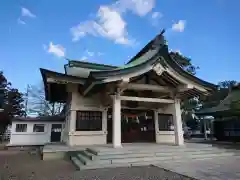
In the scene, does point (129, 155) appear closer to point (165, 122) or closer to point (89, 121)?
point (89, 121)

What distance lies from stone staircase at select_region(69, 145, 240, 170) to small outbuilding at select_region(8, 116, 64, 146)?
12863 millimetres

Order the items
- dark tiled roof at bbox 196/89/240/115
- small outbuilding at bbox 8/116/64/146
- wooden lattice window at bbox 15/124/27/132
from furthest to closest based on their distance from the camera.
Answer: wooden lattice window at bbox 15/124/27/132 < small outbuilding at bbox 8/116/64/146 < dark tiled roof at bbox 196/89/240/115

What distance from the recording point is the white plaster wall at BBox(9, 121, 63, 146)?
19411 mm

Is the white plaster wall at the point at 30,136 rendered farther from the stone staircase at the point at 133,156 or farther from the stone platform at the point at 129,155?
the stone staircase at the point at 133,156

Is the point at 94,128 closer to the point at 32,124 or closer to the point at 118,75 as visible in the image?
the point at 118,75

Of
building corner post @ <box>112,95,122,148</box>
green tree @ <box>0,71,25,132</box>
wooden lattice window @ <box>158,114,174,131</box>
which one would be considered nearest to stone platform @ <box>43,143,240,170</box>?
building corner post @ <box>112,95,122,148</box>

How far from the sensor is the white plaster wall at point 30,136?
1941cm

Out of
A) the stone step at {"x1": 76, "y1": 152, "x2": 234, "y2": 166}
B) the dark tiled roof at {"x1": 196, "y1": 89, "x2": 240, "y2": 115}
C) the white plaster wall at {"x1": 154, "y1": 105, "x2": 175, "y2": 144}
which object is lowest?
the stone step at {"x1": 76, "y1": 152, "x2": 234, "y2": 166}

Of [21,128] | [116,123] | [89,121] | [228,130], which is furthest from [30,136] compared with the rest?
[228,130]

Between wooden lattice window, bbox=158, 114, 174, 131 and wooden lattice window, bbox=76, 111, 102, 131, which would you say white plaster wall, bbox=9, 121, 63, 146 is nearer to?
wooden lattice window, bbox=76, 111, 102, 131

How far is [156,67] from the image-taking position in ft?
29.5

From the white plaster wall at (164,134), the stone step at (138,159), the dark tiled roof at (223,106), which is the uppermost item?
the dark tiled roof at (223,106)

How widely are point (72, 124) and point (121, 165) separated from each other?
175 inches

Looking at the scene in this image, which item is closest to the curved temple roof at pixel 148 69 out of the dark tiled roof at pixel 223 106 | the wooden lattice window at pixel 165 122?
the wooden lattice window at pixel 165 122
